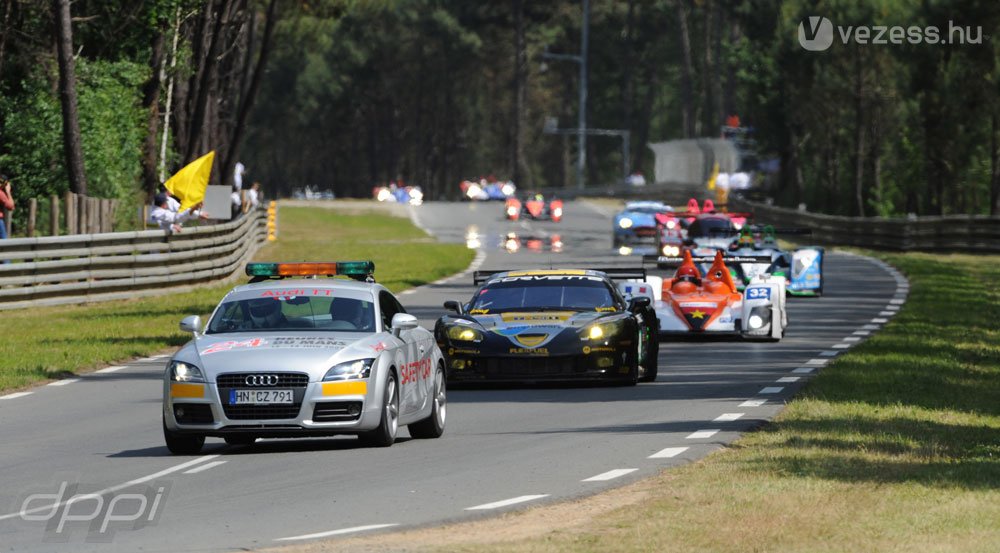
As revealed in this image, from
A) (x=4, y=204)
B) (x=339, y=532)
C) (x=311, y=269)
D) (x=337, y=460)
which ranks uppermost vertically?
(x=311, y=269)

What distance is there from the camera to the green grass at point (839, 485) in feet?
34.6

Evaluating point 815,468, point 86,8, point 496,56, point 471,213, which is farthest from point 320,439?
point 496,56

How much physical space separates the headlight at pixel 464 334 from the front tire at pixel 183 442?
20.0 ft

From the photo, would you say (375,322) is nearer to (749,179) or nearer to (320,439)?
(320,439)

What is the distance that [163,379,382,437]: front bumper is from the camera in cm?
1493

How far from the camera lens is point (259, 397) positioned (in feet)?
49.0

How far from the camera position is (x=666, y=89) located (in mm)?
198625

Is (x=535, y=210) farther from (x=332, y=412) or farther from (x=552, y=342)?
(x=332, y=412)

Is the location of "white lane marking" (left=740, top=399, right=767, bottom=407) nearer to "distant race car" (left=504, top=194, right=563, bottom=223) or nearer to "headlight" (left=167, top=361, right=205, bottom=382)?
"headlight" (left=167, top=361, right=205, bottom=382)

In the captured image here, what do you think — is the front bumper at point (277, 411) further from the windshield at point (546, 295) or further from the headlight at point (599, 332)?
the windshield at point (546, 295)

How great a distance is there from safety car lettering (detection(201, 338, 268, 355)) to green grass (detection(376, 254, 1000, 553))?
337 cm

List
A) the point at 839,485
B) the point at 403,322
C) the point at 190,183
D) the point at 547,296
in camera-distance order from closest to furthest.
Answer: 1. the point at 839,485
2. the point at 403,322
3. the point at 547,296
4. the point at 190,183

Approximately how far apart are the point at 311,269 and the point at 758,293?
38.6 feet

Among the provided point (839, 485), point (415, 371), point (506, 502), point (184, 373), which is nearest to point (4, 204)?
point (415, 371)
